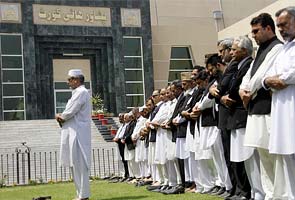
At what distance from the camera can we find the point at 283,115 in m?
4.39

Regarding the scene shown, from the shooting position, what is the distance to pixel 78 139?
721cm

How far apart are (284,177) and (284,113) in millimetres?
590

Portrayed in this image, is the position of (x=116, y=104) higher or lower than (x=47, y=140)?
higher

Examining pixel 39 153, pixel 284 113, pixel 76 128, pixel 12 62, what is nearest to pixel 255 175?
pixel 284 113

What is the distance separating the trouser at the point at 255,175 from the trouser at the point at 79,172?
258 cm

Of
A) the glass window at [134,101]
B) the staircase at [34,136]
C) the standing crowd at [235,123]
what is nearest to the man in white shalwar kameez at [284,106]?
the standing crowd at [235,123]

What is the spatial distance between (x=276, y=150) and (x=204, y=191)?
3012 mm

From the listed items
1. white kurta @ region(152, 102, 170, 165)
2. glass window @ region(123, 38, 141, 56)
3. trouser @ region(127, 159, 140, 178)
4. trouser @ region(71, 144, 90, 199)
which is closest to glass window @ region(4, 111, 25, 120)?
glass window @ region(123, 38, 141, 56)

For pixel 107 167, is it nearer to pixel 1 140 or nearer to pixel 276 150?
pixel 1 140

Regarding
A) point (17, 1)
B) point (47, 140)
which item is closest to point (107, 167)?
point (47, 140)

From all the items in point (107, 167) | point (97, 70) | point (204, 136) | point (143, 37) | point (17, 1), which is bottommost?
point (107, 167)

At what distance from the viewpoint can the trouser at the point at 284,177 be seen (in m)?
4.44

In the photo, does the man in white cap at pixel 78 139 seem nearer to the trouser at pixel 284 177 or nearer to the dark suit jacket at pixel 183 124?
the dark suit jacket at pixel 183 124

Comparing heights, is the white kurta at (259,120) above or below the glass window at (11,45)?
below
